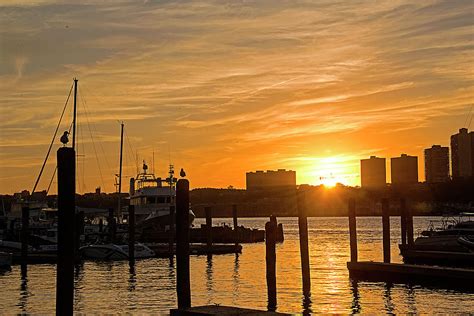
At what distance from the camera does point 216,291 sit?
41.6 meters

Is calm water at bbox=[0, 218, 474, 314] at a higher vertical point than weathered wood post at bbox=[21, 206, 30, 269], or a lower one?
lower

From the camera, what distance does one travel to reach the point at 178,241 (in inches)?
1032

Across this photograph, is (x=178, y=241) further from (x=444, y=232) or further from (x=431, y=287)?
(x=444, y=232)

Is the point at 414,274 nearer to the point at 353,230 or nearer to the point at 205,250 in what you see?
the point at 353,230

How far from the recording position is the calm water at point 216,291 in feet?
113

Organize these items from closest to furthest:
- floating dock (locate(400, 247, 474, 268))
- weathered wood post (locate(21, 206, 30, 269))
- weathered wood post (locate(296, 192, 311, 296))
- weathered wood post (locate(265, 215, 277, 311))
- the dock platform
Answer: weathered wood post (locate(265, 215, 277, 311)) → weathered wood post (locate(296, 192, 311, 296)) → the dock platform → floating dock (locate(400, 247, 474, 268)) → weathered wood post (locate(21, 206, 30, 269))

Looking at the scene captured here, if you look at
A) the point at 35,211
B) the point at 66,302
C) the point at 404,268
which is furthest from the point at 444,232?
the point at 35,211

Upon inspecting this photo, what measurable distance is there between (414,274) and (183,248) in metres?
17.4

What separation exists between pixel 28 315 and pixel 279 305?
11.0 m

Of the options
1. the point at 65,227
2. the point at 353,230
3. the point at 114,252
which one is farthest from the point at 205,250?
the point at 65,227

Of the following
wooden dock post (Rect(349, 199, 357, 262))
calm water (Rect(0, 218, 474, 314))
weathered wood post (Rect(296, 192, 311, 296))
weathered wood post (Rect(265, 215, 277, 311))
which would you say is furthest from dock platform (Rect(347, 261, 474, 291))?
weathered wood post (Rect(265, 215, 277, 311))

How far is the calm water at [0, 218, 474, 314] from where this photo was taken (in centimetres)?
3447

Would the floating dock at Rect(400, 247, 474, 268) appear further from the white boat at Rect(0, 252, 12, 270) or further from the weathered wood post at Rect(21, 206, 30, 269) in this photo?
the white boat at Rect(0, 252, 12, 270)

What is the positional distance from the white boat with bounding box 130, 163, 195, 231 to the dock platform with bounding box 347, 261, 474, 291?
151 feet
